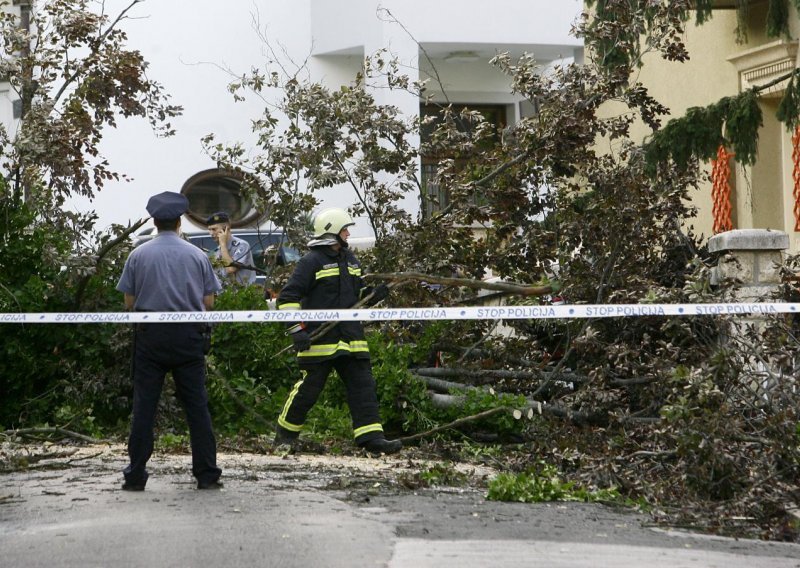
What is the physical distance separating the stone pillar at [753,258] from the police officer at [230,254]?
3971 millimetres

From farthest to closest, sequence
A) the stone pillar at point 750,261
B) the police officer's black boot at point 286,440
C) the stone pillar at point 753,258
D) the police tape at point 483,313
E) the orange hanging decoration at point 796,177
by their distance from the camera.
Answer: the orange hanging decoration at point 796,177, the stone pillar at point 753,258, the stone pillar at point 750,261, the police officer's black boot at point 286,440, the police tape at point 483,313

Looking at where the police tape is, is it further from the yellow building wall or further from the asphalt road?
the yellow building wall

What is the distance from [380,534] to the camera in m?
6.30

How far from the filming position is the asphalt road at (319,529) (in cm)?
586

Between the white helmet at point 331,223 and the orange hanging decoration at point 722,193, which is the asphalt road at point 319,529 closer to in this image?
the white helmet at point 331,223

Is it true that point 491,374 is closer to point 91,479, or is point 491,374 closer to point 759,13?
point 91,479

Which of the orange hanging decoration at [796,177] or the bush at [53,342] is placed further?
the orange hanging decoration at [796,177]

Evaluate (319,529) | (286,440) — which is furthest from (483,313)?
(319,529)

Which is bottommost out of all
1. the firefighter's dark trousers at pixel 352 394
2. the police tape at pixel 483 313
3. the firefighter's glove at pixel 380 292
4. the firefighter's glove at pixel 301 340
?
the firefighter's dark trousers at pixel 352 394

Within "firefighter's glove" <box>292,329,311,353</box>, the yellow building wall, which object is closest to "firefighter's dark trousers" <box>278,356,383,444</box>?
"firefighter's glove" <box>292,329,311,353</box>

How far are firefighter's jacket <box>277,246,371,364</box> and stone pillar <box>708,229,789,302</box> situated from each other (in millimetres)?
2516

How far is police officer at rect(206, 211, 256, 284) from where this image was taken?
12.0m

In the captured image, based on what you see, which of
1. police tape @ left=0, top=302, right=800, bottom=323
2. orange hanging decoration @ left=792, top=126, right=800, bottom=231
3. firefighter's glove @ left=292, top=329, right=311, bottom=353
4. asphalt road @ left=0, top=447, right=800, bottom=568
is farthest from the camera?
orange hanging decoration @ left=792, top=126, right=800, bottom=231

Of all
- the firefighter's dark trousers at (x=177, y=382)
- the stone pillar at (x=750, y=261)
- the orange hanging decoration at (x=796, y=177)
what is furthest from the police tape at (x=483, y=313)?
the orange hanging decoration at (x=796, y=177)
